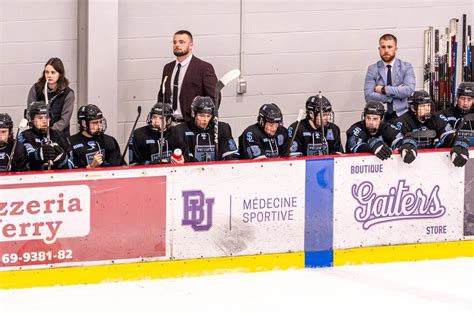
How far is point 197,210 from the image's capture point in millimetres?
10148

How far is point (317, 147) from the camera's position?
444 inches

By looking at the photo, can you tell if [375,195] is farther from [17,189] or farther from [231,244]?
[17,189]

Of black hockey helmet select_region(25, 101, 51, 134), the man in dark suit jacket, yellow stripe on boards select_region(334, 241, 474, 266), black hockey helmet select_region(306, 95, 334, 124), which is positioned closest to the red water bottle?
black hockey helmet select_region(25, 101, 51, 134)

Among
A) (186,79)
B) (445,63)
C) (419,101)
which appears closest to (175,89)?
(186,79)

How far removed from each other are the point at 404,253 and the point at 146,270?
1.94 metres

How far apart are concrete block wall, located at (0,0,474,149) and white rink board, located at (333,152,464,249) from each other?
2777 mm

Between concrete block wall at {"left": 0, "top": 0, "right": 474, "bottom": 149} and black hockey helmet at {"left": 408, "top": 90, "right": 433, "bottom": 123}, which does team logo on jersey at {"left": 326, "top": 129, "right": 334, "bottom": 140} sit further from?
concrete block wall at {"left": 0, "top": 0, "right": 474, "bottom": 149}

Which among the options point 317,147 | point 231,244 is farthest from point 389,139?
point 231,244

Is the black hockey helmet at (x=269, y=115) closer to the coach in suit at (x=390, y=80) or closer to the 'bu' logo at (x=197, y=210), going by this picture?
the 'bu' logo at (x=197, y=210)

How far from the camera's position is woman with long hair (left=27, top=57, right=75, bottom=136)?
37.8ft

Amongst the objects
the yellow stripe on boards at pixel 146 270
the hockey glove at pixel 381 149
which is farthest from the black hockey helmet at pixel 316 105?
the yellow stripe on boards at pixel 146 270

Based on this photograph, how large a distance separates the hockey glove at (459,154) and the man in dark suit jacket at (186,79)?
2214 mm

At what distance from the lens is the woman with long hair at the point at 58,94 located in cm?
1152

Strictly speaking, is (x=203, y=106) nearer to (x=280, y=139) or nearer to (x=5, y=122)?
(x=280, y=139)
